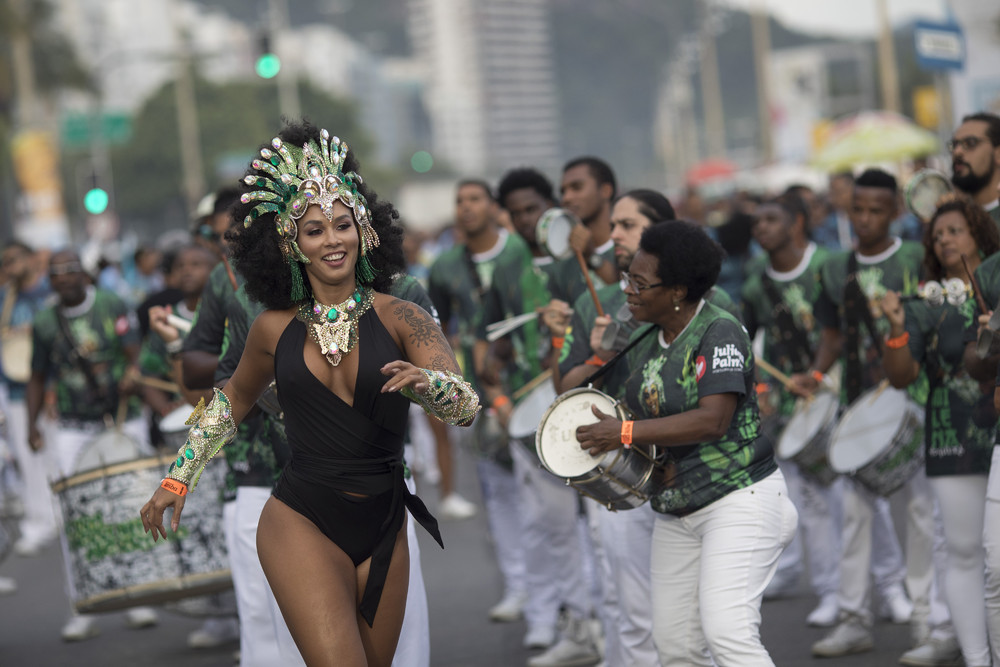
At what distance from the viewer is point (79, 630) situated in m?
9.63

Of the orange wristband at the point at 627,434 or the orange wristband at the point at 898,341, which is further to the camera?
the orange wristband at the point at 898,341

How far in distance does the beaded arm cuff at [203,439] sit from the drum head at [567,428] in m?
1.40

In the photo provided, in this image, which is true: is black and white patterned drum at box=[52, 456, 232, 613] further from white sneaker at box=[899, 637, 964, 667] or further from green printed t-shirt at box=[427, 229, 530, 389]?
white sneaker at box=[899, 637, 964, 667]

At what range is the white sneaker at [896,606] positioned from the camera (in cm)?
830

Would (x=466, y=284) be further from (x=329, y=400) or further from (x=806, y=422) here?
(x=329, y=400)

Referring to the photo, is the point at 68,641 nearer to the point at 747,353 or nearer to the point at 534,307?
the point at 534,307

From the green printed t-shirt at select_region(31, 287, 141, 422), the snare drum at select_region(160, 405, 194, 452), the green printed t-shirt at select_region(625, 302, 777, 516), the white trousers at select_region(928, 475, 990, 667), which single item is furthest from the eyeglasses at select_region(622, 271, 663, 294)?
the green printed t-shirt at select_region(31, 287, 141, 422)

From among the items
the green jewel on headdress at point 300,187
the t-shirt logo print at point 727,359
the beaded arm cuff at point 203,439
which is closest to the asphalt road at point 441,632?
the t-shirt logo print at point 727,359

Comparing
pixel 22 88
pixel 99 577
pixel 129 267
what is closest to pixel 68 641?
pixel 99 577

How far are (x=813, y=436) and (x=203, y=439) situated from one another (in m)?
3.93

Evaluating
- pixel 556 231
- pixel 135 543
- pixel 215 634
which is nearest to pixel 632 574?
pixel 556 231

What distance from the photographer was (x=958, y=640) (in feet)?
22.5

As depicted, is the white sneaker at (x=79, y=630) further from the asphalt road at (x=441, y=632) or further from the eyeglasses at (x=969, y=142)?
the eyeglasses at (x=969, y=142)

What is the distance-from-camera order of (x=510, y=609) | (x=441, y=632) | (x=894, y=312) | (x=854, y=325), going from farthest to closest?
(x=510, y=609), (x=441, y=632), (x=854, y=325), (x=894, y=312)
